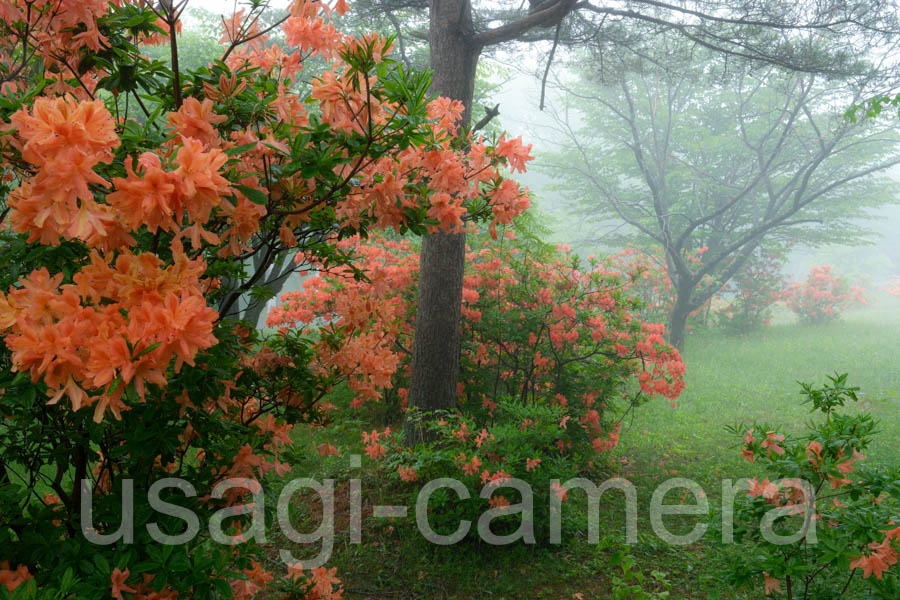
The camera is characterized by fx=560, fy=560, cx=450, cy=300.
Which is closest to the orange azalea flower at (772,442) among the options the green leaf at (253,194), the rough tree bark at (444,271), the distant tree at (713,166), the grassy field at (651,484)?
the grassy field at (651,484)

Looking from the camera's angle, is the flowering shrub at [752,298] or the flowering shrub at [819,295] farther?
the flowering shrub at [819,295]

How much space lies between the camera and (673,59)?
7207mm

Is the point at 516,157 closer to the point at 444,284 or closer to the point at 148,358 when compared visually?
the point at 148,358

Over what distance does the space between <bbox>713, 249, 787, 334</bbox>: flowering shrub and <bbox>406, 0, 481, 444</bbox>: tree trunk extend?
12.6 m

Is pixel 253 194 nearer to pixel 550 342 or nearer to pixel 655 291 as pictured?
pixel 550 342

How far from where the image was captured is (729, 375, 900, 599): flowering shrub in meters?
1.81

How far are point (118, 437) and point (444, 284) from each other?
278cm

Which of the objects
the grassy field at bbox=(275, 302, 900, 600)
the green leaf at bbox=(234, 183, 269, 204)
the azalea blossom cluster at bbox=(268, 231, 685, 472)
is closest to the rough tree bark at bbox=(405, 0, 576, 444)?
the azalea blossom cluster at bbox=(268, 231, 685, 472)

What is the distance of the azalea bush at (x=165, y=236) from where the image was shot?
96 cm

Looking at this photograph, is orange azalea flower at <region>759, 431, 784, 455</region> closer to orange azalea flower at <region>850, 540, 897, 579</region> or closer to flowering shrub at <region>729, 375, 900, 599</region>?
flowering shrub at <region>729, 375, 900, 599</region>

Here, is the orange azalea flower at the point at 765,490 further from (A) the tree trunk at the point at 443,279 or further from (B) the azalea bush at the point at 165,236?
(A) the tree trunk at the point at 443,279

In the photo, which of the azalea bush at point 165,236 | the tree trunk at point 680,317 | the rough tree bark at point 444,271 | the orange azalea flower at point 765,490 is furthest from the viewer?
the tree trunk at point 680,317

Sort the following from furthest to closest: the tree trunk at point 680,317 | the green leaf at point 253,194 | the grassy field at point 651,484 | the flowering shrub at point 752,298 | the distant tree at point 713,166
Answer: the flowering shrub at point 752,298 → the distant tree at point 713,166 → the tree trunk at point 680,317 → the grassy field at point 651,484 → the green leaf at point 253,194

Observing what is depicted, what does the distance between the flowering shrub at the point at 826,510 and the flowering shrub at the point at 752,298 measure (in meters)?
13.8
